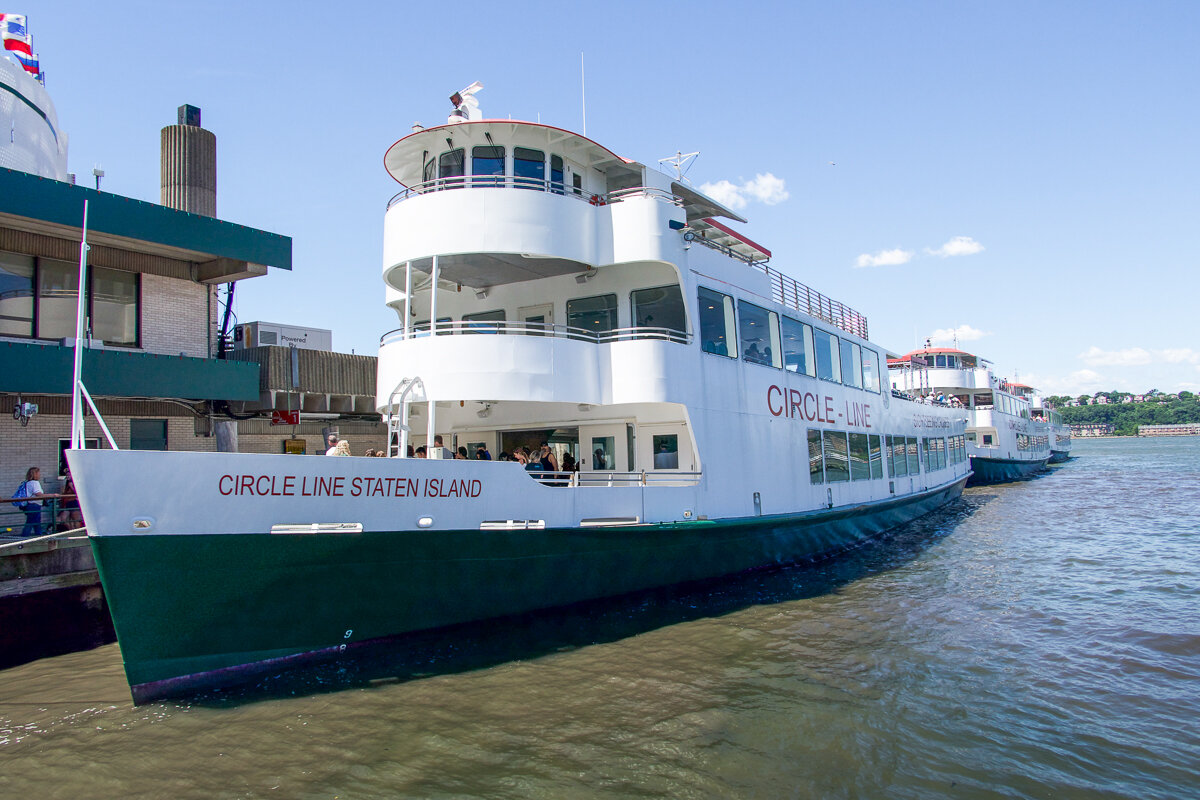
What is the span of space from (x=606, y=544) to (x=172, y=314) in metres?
11.8

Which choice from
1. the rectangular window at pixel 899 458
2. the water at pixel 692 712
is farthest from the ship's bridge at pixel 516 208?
the rectangular window at pixel 899 458

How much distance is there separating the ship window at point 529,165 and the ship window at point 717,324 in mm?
3426

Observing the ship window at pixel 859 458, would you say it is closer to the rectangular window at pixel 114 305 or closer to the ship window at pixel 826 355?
the ship window at pixel 826 355

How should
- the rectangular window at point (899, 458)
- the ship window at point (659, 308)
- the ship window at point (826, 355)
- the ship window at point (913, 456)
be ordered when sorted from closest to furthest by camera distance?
the ship window at point (659, 308)
the ship window at point (826, 355)
the rectangular window at point (899, 458)
the ship window at point (913, 456)

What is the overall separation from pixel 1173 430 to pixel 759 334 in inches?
6326

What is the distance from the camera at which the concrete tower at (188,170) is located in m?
18.2

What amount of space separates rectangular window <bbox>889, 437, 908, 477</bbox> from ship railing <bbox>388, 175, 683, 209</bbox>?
444 inches

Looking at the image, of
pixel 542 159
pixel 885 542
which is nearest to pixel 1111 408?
pixel 885 542

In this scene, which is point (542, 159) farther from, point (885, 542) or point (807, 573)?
point (885, 542)

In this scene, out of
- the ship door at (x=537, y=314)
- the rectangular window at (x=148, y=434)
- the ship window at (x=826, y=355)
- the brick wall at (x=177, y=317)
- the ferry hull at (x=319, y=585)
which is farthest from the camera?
the ship window at (x=826, y=355)

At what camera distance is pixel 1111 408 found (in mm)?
147500

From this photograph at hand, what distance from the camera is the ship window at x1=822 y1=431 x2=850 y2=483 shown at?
53.2 feet

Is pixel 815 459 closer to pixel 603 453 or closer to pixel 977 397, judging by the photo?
pixel 603 453

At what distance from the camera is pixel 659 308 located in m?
12.6
